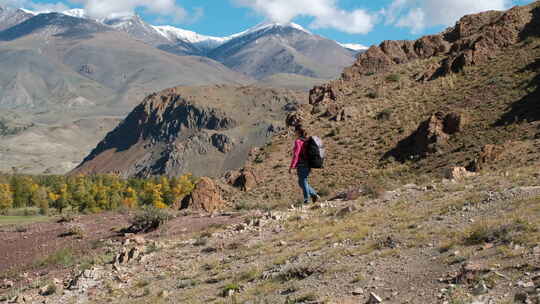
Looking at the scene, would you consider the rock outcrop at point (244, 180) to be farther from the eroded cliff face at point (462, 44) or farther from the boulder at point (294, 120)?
the eroded cliff face at point (462, 44)

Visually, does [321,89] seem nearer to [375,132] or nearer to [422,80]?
[422,80]

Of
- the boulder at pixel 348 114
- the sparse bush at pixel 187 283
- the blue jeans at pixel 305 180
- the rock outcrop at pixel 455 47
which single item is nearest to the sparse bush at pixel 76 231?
the blue jeans at pixel 305 180

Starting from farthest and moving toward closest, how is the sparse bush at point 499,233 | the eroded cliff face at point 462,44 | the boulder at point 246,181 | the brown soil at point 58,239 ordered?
the eroded cliff face at point 462,44, the boulder at point 246,181, the brown soil at point 58,239, the sparse bush at point 499,233

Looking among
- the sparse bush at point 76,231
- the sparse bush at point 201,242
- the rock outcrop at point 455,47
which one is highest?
the rock outcrop at point 455,47

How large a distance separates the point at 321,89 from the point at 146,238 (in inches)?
1028

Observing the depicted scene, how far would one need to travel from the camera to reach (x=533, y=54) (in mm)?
30828

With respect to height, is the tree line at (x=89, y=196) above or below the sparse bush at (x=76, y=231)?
below

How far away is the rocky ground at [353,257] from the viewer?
23.1 feet

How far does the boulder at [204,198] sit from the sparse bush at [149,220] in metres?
5.30

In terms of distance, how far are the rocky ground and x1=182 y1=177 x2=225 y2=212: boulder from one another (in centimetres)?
800

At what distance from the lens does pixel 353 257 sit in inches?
360

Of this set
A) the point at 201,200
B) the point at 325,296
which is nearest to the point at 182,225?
the point at 201,200

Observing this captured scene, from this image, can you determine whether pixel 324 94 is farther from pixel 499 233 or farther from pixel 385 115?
pixel 499 233

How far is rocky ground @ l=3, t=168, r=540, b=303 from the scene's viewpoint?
7.05 metres
